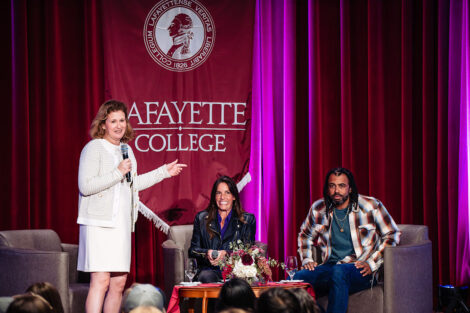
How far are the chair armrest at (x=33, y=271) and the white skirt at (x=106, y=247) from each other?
6.2 inches

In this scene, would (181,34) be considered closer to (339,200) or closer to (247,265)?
(339,200)

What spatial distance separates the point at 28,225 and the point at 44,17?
198 cm

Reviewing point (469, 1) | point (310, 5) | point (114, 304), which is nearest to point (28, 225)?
point (114, 304)

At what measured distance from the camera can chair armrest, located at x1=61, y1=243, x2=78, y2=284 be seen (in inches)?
204

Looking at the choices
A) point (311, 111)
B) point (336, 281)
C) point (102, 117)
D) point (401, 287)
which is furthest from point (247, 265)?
point (311, 111)

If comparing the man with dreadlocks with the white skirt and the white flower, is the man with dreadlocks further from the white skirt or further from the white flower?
the white skirt

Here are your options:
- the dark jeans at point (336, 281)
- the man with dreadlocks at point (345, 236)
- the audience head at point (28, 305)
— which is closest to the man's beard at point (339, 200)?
the man with dreadlocks at point (345, 236)

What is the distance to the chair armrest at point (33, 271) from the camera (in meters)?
4.20

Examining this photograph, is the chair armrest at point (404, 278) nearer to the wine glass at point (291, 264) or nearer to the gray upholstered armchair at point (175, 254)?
the wine glass at point (291, 264)

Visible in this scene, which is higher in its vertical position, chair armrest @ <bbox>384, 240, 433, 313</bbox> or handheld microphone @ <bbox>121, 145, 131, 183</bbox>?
handheld microphone @ <bbox>121, 145, 131, 183</bbox>

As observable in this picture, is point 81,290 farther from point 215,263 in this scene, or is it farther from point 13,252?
point 215,263

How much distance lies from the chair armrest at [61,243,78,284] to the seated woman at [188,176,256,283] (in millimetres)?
1057

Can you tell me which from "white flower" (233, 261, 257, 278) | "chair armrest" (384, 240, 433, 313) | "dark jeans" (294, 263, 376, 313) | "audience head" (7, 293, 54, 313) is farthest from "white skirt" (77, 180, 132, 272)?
"audience head" (7, 293, 54, 313)

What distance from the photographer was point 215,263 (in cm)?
466
